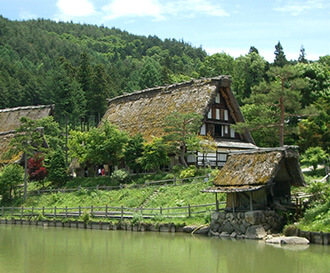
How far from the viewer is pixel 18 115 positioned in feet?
180

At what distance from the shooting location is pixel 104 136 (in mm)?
38688

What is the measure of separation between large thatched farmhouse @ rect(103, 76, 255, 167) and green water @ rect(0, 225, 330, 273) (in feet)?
47.6

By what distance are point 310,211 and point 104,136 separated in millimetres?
21323

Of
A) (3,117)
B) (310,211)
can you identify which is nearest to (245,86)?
(3,117)

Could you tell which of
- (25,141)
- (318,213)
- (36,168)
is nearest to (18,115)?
(36,168)

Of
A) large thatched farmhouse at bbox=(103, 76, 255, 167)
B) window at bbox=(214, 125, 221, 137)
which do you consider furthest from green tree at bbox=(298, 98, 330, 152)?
window at bbox=(214, 125, 221, 137)

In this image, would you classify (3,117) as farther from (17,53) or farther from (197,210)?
(17,53)

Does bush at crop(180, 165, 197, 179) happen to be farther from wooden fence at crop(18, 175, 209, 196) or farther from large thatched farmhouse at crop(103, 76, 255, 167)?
large thatched farmhouse at crop(103, 76, 255, 167)

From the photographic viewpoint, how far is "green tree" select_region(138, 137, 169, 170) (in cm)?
3459

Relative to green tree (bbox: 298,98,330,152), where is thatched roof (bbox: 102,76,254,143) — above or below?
above

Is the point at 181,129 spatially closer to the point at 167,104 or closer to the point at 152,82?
the point at 167,104

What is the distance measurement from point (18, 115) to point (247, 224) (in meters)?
39.8

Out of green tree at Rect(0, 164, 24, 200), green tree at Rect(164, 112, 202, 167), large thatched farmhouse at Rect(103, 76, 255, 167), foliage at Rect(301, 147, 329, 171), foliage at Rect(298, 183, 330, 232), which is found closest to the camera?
foliage at Rect(298, 183, 330, 232)

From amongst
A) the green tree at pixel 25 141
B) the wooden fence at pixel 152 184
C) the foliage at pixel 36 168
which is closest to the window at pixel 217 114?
the wooden fence at pixel 152 184
